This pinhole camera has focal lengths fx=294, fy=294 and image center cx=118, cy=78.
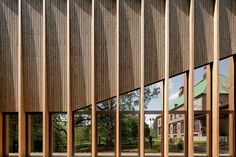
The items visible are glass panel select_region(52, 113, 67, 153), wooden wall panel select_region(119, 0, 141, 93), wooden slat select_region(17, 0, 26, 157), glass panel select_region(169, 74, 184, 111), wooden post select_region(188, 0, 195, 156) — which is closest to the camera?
wooden post select_region(188, 0, 195, 156)

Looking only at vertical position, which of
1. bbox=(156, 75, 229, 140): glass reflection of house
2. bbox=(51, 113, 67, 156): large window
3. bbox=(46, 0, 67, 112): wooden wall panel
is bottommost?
bbox=(51, 113, 67, 156): large window

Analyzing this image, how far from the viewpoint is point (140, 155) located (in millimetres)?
7938

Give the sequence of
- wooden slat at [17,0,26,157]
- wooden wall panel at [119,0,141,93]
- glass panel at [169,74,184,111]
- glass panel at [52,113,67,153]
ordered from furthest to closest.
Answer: glass panel at [52,113,67,153]
glass panel at [169,74,184,111]
wooden wall panel at [119,0,141,93]
wooden slat at [17,0,26,157]

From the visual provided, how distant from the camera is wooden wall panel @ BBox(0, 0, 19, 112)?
8273 mm

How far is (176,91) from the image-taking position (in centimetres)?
822

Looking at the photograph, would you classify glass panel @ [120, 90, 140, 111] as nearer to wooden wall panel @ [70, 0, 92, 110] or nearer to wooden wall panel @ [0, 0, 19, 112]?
wooden wall panel @ [70, 0, 92, 110]

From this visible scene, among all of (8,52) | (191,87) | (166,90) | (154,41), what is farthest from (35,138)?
(191,87)

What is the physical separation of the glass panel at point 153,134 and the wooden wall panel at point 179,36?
136cm

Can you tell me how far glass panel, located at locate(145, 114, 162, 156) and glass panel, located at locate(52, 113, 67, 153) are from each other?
7.59 ft

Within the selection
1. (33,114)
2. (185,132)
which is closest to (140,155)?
(185,132)

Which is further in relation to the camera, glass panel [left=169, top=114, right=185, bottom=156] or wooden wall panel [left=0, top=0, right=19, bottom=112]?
wooden wall panel [left=0, top=0, right=19, bottom=112]

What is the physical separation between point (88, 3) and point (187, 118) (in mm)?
4239

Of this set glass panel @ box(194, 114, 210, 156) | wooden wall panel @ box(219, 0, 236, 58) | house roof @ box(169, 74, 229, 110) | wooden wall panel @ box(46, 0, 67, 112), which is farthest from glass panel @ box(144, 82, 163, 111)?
wooden wall panel @ box(46, 0, 67, 112)

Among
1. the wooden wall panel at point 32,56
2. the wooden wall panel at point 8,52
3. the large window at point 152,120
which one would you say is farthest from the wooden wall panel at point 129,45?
the wooden wall panel at point 8,52
